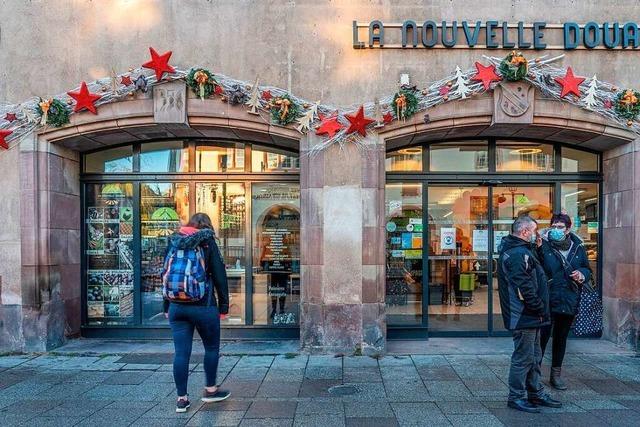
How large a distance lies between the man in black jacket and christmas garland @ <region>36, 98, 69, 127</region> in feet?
20.1

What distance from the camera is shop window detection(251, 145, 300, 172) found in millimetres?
7152

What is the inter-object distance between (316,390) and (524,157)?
16.4 feet

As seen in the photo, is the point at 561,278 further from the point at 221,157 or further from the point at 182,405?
the point at 221,157

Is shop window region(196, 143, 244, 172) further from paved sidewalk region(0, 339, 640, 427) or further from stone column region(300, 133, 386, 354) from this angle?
paved sidewalk region(0, 339, 640, 427)

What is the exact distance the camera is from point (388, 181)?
275 inches

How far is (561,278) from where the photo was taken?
4.74 m

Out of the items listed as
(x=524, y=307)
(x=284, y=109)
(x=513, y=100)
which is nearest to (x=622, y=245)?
(x=513, y=100)

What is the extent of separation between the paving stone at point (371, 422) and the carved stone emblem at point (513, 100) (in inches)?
173

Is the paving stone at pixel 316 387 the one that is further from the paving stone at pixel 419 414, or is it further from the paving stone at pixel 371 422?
the paving stone at pixel 419 414

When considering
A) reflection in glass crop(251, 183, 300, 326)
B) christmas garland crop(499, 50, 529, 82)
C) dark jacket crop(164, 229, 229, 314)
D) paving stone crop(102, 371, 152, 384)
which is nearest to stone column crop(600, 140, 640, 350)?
christmas garland crop(499, 50, 529, 82)

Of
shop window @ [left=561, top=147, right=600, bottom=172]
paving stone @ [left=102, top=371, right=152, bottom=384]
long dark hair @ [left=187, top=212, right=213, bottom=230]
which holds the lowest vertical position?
paving stone @ [left=102, top=371, right=152, bottom=384]

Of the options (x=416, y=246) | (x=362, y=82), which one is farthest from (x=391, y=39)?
(x=416, y=246)

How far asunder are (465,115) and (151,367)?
552cm

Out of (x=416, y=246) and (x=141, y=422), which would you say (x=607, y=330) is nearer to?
(x=416, y=246)
